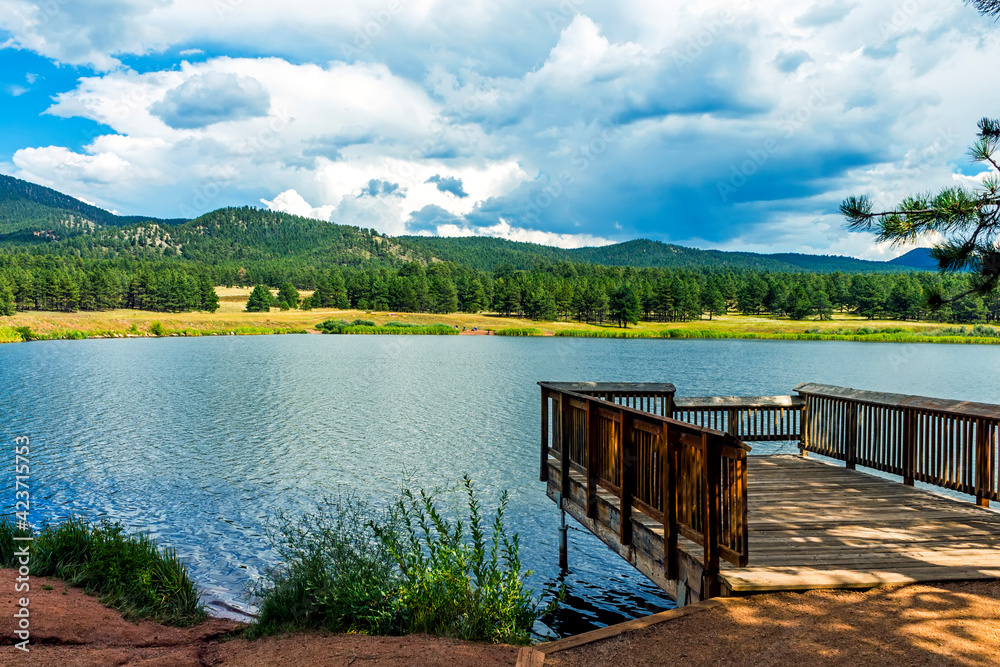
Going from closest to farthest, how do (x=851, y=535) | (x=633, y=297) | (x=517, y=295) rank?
(x=851, y=535), (x=633, y=297), (x=517, y=295)

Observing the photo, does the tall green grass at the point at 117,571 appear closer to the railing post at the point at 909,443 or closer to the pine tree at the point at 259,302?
the railing post at the point at 909,443

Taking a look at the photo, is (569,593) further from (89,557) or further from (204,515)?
(204,515)

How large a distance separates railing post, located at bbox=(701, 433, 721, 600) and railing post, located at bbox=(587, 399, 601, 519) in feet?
8.49

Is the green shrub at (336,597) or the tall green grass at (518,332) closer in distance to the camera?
the green shrub at (336,597)

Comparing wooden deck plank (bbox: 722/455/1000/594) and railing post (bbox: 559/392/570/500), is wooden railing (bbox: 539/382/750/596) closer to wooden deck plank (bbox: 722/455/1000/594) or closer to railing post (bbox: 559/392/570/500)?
railing post (bbox: 559/392/570/500)

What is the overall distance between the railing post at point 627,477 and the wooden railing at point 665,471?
1 centimetres

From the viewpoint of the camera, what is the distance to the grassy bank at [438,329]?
77.9m

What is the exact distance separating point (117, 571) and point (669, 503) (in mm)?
6687

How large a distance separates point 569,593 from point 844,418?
5348mm

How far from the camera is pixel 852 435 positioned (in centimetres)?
1026

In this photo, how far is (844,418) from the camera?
34.4 feet

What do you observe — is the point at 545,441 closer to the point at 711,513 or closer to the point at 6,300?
the point at 711,513

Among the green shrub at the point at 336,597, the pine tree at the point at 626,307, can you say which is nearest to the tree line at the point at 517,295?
the pine tree at the point at 626,307

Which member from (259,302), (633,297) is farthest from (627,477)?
(259,302)
